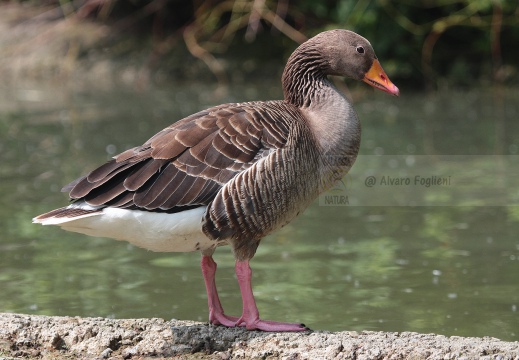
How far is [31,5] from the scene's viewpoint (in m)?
18.6

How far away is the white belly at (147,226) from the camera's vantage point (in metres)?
5.09

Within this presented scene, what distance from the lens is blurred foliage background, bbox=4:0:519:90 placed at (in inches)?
593

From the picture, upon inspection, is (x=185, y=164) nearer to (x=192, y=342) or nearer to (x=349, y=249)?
(x=192, y=342)

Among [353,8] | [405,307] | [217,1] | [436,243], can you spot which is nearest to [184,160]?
[405,307]

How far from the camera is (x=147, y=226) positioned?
5.19 meters

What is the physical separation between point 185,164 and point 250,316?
39.9 inches

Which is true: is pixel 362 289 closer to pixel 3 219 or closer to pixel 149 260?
pixel 149 260

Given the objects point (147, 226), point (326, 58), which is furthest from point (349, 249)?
point (147, 226)

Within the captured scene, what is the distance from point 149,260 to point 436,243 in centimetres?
263

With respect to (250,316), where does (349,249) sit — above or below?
below

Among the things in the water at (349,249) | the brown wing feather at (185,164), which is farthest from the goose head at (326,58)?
the water at (349,249)

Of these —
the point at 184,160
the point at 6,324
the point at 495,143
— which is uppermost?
the point at 184,160

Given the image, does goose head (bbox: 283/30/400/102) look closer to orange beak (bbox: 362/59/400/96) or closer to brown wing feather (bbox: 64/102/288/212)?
orange beak (bbox: 362/59/400/96)

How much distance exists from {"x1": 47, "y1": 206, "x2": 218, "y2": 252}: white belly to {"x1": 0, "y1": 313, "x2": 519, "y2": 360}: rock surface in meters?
0.54
